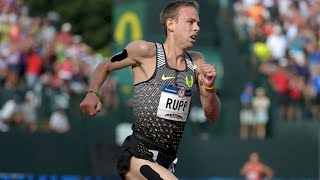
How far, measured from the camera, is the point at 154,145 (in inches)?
282

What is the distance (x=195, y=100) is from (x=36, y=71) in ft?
10.7

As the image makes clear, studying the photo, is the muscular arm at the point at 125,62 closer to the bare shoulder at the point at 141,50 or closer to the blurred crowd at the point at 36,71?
the bare shoulder at the point at 141,50

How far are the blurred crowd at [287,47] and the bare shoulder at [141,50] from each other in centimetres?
1048

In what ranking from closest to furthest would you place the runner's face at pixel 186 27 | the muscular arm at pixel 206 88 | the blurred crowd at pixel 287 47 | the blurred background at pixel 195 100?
the muscular arm at pixel 206 88, the runner's face at pixel 186 27, the blurred background at pixel 195 100, the blurred crowd at pixel 287 47

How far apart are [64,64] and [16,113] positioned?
180 centimetres

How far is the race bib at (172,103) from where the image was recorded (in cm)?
711

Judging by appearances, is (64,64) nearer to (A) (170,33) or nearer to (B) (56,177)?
(B) (56,177)

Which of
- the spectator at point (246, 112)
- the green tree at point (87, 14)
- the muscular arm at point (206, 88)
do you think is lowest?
the green tree at point (87, 14)

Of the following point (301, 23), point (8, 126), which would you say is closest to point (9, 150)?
point (8, 126)

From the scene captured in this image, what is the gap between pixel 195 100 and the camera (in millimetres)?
17000

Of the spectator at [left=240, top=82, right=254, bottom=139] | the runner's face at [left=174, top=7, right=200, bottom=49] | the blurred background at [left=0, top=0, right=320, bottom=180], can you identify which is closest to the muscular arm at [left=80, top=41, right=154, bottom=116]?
the runner's face at [left=174, top=7, right=200, bottom=49]

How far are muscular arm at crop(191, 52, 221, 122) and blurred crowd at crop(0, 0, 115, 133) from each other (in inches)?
362

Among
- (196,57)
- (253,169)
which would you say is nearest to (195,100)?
(253,169)

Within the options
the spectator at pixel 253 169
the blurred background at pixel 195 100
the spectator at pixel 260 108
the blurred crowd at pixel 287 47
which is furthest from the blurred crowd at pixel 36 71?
the blurred crowd at pixel 287 47
